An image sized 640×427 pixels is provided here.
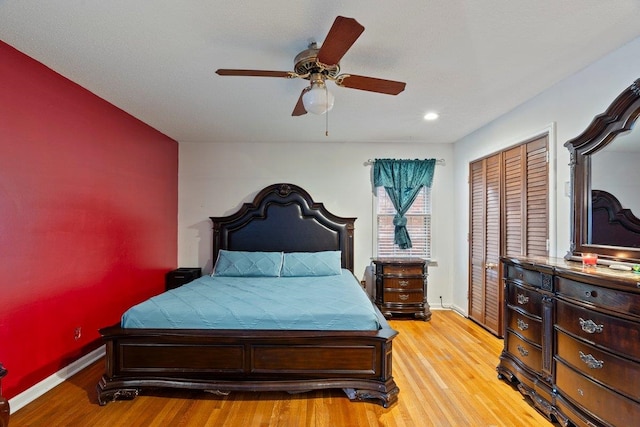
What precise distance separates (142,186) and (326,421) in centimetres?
320

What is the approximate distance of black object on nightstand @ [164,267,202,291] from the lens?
163 inches

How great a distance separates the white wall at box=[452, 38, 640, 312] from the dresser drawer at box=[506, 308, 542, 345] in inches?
25.7

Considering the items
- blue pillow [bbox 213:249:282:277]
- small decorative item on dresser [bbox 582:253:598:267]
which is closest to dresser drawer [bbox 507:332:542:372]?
small decorative item on dresser [bbox 582:253:598:267]

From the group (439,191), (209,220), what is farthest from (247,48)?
(439,191)

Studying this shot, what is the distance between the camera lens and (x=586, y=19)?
5.77 ft

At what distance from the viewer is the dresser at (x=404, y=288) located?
4.15 meters

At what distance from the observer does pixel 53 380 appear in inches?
Answer: 96.8

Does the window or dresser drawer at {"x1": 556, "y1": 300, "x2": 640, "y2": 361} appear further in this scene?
the window

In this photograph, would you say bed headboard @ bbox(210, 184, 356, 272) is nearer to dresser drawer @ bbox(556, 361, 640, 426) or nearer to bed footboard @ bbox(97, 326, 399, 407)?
bed footboard @ bbox(97, 326, 399, 407)

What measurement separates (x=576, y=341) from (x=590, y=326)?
0.50ft

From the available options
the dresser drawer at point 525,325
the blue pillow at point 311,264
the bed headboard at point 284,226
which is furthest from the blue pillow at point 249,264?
the dresser drawer at point 525,325

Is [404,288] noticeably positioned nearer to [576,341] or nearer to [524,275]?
[524,275]

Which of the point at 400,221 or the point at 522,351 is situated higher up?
the point at 400,221

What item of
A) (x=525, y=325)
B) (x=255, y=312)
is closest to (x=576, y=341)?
(x=525, y=325)
